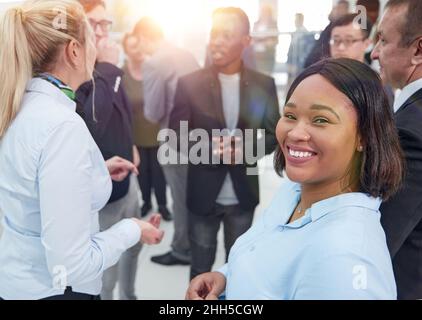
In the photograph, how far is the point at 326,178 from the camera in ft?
2.51

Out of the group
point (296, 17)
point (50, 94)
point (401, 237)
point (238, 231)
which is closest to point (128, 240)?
point (50, 94)

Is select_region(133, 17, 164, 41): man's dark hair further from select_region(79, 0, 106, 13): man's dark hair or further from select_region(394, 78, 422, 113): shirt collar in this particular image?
select_region(394, 78, 422, 113): shirt collar

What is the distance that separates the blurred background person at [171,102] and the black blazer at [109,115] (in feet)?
2.72

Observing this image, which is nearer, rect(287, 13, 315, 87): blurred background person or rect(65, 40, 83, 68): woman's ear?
rect(65, 40, 83, 68): woman's ear

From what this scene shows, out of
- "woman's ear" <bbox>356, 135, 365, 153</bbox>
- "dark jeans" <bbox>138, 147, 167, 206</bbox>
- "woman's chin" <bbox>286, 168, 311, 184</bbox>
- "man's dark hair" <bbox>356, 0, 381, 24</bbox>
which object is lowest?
"dark jeans" <bbox>138, 147, 167, 206</bbox>

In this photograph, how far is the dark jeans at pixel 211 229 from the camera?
5.65 ft

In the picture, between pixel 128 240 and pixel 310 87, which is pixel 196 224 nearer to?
pixel 128 240

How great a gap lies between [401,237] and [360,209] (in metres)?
0.21

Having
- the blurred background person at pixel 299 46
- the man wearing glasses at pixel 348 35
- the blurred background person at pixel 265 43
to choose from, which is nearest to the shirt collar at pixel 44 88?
the blurred background person at pixel 299 46

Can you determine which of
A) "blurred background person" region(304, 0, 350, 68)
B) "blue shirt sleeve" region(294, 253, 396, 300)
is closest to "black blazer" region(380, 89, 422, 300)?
"blue shirt sleeve" region(294, 253, 396, 300)

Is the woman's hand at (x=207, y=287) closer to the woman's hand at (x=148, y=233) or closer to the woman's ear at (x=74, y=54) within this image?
the woman's hand at (x=148, y=233)

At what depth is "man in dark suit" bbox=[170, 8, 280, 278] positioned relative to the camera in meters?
1.60

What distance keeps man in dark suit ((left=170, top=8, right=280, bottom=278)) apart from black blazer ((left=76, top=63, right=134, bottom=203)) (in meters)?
0.27

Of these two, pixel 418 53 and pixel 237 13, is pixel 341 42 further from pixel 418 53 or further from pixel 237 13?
pixel 418 53
